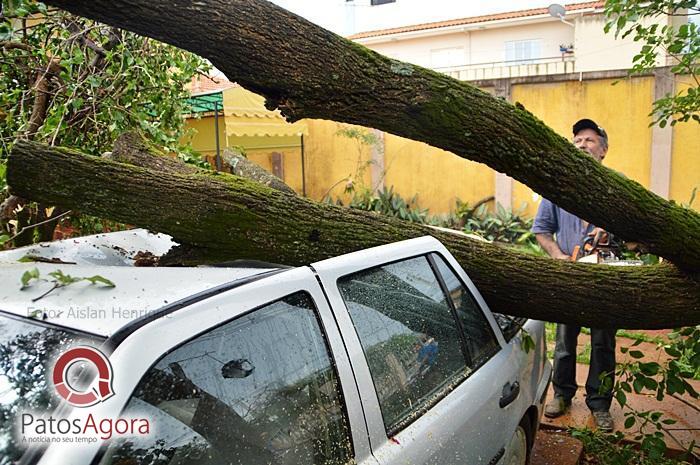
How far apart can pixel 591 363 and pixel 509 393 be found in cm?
194

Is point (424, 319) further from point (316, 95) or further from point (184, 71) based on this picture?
point (184, 71)

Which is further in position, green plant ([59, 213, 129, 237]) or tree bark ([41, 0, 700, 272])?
green plant ([59, 213, 129, 237])

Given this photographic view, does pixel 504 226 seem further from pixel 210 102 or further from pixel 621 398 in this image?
pixel 621 398

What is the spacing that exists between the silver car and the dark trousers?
83.3 inches

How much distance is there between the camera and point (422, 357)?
7.49 feet

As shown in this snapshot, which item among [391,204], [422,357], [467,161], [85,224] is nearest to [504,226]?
[467,161]

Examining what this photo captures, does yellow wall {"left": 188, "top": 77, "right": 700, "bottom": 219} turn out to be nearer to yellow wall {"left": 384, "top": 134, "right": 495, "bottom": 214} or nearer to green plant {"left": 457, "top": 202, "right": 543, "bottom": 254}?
yellow wall {"left": 384, "top": 134, "right": 495, "bottom": 214}

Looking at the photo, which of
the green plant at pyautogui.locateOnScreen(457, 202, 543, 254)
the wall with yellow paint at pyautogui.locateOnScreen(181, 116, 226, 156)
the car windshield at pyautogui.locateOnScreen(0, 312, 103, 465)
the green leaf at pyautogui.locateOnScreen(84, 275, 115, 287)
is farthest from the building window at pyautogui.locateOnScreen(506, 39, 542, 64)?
the car windshield at pyautogui.locateOnScreen(0, 312, 103, 465)

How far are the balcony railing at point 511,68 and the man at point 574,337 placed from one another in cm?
1296

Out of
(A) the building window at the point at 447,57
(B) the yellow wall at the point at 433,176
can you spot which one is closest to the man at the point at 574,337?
Answer: (B) the yellow wall at the point at 433,176

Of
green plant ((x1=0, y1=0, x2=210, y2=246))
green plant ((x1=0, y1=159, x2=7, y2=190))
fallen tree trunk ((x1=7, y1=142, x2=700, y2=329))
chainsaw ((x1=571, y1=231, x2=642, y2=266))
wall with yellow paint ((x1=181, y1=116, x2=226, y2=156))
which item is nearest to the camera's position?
fallen tree trunk ((x1=7, y1=142, x2=700, y2=329))

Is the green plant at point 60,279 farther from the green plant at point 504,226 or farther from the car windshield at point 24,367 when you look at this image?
the green plant at point 504,226

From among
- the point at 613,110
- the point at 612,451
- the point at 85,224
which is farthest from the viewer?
the point at 613,110

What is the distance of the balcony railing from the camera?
17.3 meters
